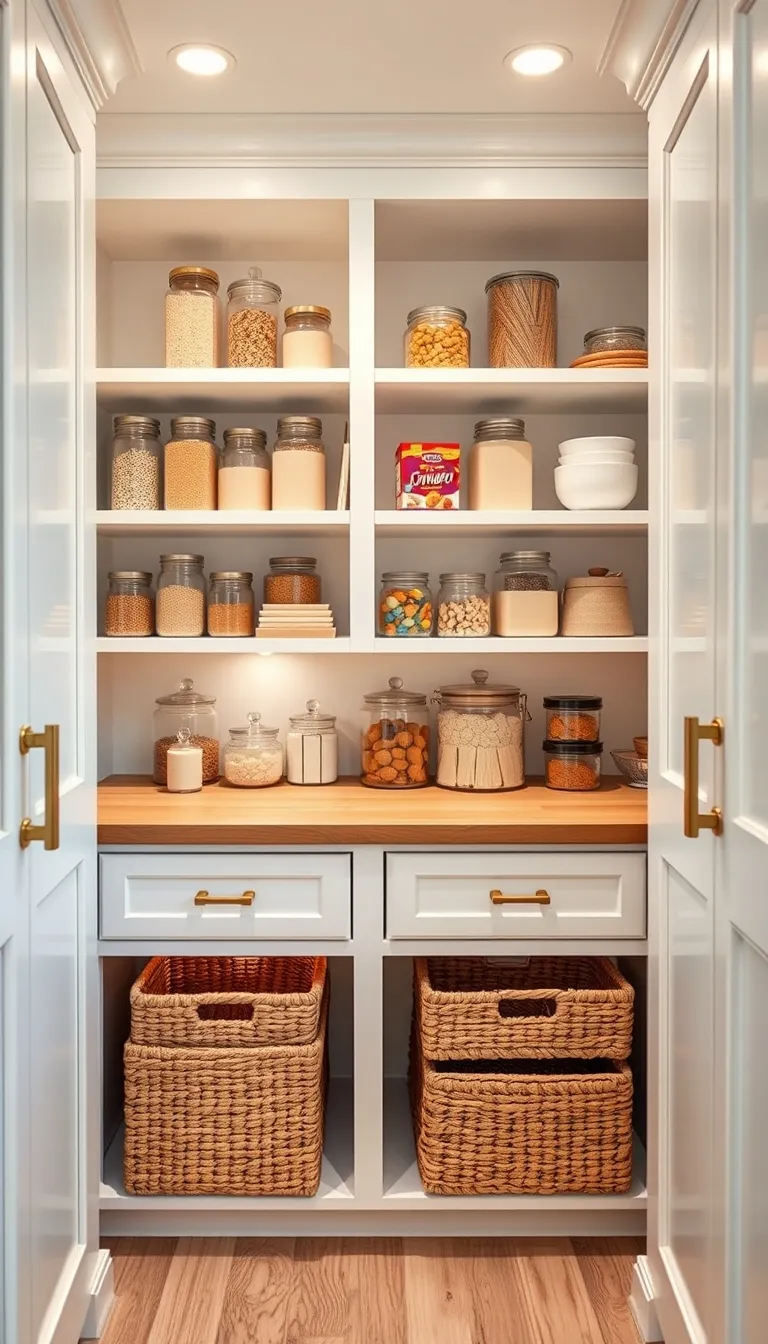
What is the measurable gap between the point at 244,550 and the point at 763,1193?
6.33 feet

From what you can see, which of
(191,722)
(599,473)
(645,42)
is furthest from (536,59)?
(191,722)

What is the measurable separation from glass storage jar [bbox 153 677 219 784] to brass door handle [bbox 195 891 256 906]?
1.62ft

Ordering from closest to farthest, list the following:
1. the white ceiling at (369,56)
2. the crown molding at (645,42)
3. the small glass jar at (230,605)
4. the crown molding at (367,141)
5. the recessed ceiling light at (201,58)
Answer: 1. the crown molding at (645,42)
2. the white ceiling at (369,56)
3. the recessed ceiling light at (201,58)
4. the crown molding at (367,141)
5. the small glass jar at (230,605)

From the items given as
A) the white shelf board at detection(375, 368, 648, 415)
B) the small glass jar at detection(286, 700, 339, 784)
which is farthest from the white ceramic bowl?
the small glass jar at detection(286, 700, 339, 784)

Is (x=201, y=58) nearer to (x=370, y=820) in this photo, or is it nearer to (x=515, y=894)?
(x=370, y=820)

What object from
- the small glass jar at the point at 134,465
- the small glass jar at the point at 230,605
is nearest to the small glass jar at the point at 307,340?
the small glass jar at the point at 134,465

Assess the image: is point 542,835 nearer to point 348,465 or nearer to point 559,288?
point 348,465

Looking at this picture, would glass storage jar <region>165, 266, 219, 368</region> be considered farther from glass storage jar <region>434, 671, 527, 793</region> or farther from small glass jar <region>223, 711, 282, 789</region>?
glass storage jar <region>434, 671, 527, 793</region>

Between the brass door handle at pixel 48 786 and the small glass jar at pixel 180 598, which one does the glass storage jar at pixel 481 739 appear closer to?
the small glass jar at pixel 180 598

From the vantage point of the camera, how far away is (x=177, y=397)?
98.7 inches

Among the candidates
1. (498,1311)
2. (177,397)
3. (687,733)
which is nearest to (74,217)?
(177,397)

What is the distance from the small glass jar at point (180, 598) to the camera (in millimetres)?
2451

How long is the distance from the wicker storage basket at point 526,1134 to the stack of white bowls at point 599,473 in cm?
128

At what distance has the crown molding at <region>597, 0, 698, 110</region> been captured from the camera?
164cm
